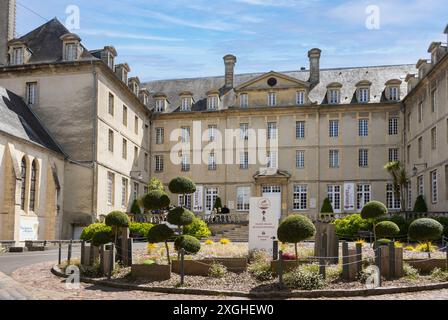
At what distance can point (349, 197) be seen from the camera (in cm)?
3753

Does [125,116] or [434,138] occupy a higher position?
[125,116]

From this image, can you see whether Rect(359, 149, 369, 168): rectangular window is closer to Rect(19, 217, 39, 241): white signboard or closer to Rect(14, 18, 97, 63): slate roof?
Rect(14, 18, 97, 63): slate roof

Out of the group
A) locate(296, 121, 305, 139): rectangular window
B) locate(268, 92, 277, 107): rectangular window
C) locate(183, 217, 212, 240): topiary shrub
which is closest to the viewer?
locate(183, 217, 212, 240): topiary shrub

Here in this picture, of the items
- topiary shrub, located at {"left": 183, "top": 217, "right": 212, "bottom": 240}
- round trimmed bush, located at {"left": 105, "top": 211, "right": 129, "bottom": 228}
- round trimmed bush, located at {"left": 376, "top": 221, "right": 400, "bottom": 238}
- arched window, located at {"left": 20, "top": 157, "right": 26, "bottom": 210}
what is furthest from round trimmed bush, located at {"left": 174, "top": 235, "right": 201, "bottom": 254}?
arched window, located at {"left": 20, "top": 157, "right": 26, "bottom": 210}

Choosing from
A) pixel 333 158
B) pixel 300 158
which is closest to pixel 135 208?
pixel 300 158

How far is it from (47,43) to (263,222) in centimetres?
2270

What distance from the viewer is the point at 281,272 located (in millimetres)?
11922

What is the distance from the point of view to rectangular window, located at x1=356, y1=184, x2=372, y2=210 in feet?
123

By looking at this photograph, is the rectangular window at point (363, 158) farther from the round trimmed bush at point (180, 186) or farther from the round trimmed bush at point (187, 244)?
the round trimmed bush at point (187, 244)

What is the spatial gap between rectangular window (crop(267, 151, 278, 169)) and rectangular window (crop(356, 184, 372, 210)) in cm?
609

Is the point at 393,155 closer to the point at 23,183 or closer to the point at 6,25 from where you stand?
the point at 23,183

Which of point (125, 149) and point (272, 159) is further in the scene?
point (272, 159)

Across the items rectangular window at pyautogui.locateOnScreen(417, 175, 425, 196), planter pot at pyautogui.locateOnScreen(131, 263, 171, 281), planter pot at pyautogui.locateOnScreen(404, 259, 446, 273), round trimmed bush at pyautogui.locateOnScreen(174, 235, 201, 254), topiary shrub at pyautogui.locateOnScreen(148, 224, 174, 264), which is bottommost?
planter pot at pyautogui.locateOnScreen(131, 263, 171, 281)
